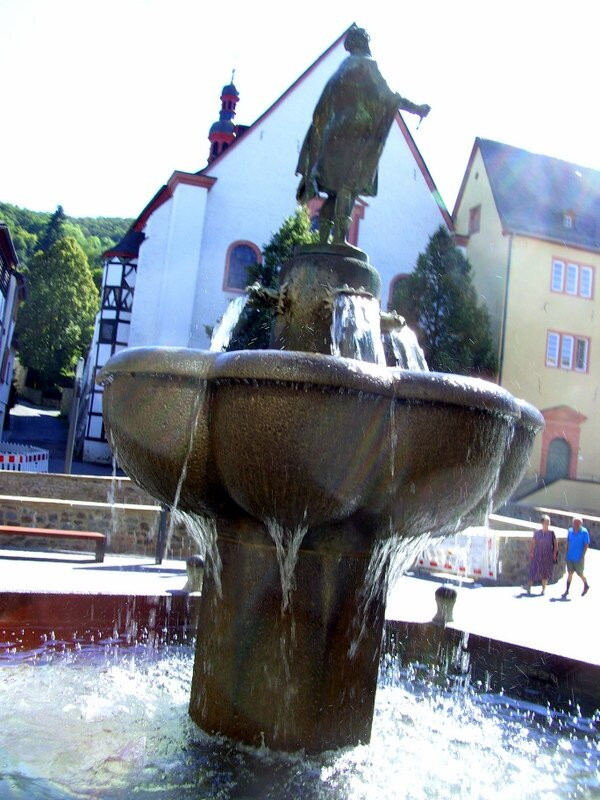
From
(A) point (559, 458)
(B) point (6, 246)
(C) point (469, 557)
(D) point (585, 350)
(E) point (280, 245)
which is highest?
(B) point (6, 246)

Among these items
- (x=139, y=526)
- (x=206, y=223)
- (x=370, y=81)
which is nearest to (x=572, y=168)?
(x=206, y=223)

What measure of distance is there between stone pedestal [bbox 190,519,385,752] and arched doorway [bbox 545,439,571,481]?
29817 mm

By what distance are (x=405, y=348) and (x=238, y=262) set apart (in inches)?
1002

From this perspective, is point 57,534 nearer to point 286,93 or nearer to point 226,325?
point 226,325

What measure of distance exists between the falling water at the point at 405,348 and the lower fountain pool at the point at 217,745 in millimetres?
2199

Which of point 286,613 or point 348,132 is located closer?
point 286,613

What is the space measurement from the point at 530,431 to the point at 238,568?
5.30 ft

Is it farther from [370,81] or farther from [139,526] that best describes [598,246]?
[370,81]

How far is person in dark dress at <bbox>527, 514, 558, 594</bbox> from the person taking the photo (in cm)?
1348

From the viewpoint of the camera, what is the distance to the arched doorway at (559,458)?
3269cm

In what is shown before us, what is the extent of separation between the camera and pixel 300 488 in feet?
12.1

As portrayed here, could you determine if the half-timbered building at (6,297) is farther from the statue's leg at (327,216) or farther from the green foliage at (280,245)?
the statue's leg at (327,216)

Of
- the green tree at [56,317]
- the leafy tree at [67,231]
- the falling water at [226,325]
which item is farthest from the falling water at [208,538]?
the leafy tree at [67,231]

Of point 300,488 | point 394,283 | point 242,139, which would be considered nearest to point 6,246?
point 242,139
